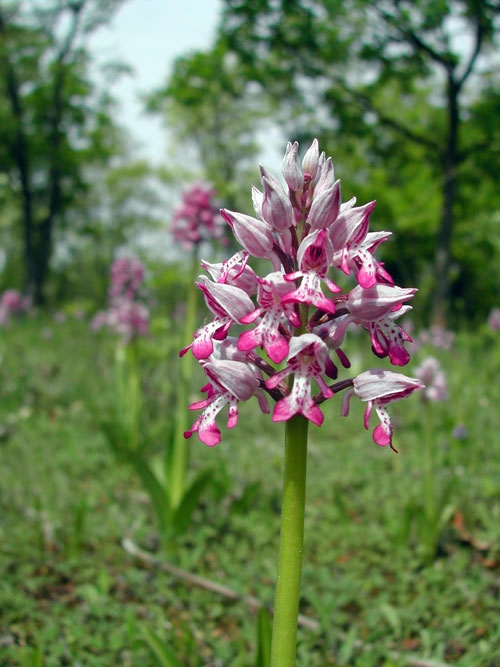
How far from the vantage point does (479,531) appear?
2.89 meters

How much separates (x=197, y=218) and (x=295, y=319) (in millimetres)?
2559

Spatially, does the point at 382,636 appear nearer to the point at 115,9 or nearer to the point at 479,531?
the point at 479,531

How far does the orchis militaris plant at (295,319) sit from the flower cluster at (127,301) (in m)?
3.46

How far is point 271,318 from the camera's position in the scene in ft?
3.82

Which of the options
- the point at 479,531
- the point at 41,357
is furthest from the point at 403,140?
the point at 479,531

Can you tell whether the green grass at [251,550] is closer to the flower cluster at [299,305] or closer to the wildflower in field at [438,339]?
the flower cluster at [299,305]

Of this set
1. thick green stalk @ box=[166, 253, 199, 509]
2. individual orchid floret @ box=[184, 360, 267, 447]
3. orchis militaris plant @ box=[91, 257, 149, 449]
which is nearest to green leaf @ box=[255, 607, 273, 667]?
Result: individual orchid floret @ box=[184, 360, 267, 447]

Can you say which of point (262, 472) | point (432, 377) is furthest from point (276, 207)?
point (262, 472)

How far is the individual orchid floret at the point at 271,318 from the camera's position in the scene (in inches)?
44.7

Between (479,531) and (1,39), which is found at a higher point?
(1,39)

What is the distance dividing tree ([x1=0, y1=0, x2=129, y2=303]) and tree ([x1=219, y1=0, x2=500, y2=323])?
31.4 ft

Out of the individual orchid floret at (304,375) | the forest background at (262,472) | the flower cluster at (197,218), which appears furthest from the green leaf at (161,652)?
Result: the flower cluster at (197,218)

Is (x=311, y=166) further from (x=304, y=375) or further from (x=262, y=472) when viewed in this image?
(x=262, y=472)

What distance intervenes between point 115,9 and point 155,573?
18.4 m
